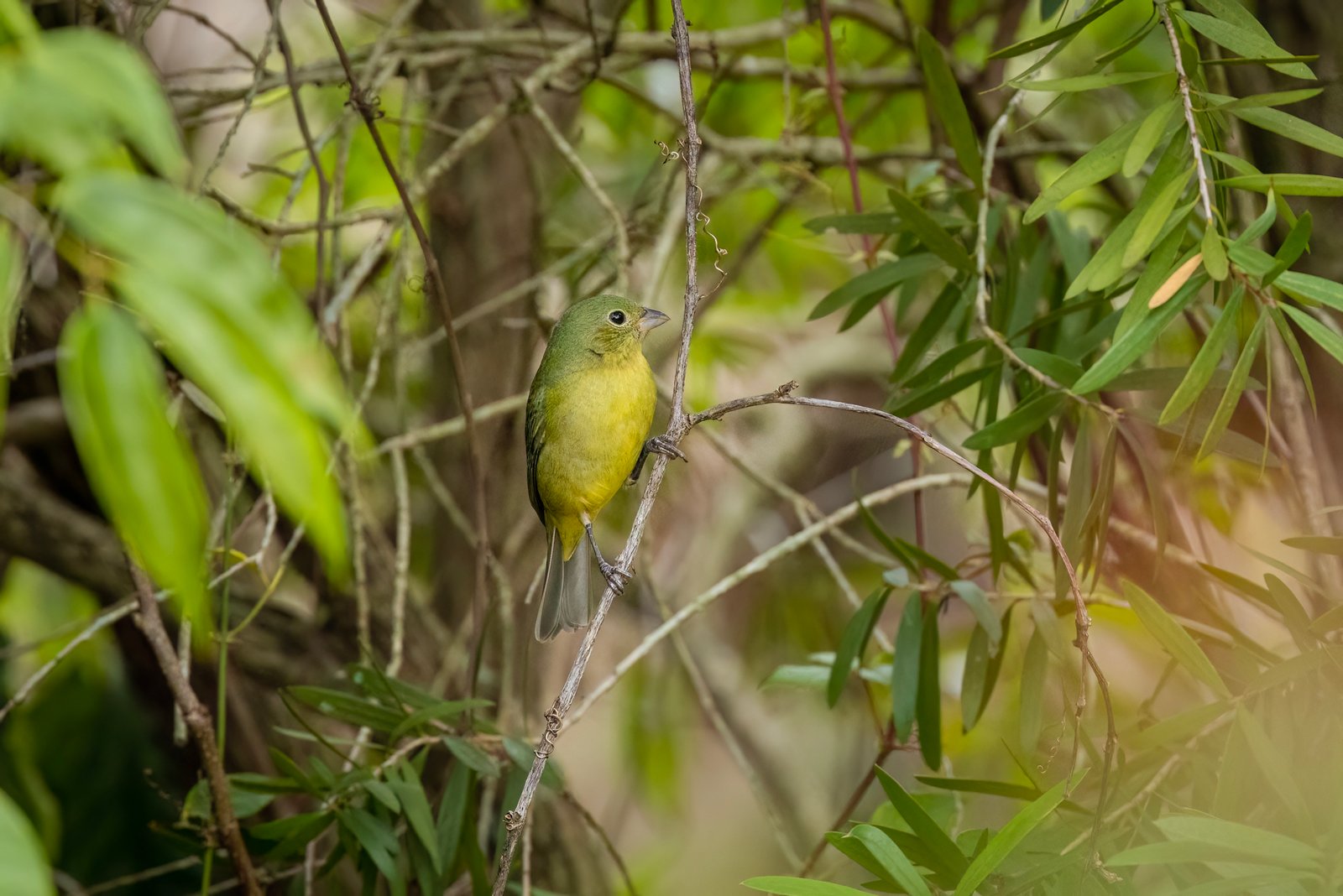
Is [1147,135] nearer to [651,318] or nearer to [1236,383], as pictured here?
[1236,383]

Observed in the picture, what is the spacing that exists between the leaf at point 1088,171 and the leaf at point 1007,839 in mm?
750

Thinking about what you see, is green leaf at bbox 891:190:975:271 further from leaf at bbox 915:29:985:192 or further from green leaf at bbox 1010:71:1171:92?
green leaf at bbox 1010:71:1171:92

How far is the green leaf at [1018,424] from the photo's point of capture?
6.39 feet

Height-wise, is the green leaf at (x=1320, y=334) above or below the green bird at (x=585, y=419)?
Result: above

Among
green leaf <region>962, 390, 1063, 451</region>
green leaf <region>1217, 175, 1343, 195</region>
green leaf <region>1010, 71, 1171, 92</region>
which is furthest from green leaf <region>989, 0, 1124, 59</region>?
green leaf <region>962, 390, 1063, 451</region>

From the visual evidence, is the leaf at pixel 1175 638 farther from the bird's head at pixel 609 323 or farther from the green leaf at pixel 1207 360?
the bird's head at pixel 609 323

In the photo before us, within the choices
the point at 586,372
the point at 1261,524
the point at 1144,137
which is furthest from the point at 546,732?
the point at 1261,524

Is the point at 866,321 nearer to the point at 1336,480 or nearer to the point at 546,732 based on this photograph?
the point at 1336,480

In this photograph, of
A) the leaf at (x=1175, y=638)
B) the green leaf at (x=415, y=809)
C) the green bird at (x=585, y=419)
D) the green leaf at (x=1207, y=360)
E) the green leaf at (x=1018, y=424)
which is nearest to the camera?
the green leaf at (x=1207, y=360)

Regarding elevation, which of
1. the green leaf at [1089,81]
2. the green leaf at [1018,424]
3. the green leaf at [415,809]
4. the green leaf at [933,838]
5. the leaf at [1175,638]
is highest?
the green leaf at [1089,81]

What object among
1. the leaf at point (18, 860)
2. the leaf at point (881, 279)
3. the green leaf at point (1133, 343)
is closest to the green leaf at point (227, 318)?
the leaf at point (18, 860)

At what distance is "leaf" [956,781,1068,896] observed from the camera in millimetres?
1472

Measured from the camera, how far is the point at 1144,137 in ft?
5.39

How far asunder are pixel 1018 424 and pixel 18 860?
1609mm
